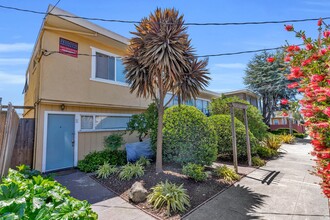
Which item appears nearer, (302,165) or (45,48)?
(45,48)

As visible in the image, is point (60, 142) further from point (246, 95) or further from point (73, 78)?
point (246, 95)

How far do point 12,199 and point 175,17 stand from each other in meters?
5.55

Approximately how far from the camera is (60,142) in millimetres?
7027

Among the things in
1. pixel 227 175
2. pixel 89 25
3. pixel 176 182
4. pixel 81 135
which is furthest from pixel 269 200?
pixel 89 25

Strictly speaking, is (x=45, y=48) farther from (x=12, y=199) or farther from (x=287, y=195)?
(x=287, y=195)

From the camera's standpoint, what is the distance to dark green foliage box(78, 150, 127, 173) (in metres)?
6.72

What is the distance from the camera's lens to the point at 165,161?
664 cm

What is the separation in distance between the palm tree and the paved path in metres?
2.31

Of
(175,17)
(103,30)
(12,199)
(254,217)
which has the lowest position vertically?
(254,217)

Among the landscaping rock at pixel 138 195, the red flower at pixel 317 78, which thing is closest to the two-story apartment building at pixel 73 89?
the landscaping rock at pixel 138 195

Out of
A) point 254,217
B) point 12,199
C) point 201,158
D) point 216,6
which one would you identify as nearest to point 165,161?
point 201,158

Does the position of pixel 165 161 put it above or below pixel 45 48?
below

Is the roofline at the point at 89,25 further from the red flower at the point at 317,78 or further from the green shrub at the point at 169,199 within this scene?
the red flower at the point at 317,78

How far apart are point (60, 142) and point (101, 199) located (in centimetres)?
380
